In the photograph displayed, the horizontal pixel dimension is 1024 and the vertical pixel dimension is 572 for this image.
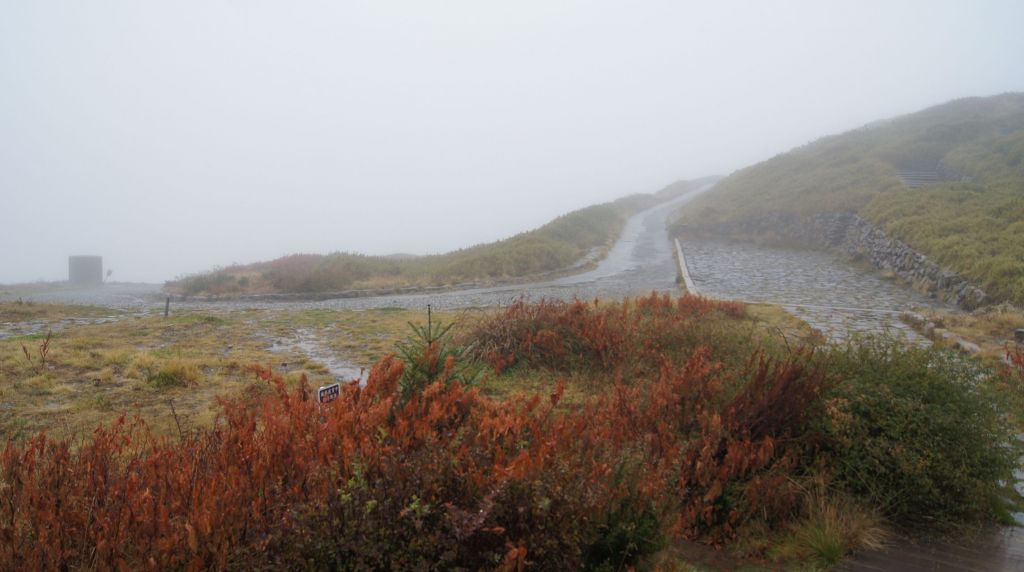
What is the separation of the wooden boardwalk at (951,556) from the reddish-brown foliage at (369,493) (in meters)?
0.57

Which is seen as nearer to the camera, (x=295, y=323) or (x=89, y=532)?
(x=89, y=532)

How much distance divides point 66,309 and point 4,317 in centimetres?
244

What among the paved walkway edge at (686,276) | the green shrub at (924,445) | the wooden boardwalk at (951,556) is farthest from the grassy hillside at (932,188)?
the wooden boardwalk at (951,556)

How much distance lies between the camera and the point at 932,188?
880 inches

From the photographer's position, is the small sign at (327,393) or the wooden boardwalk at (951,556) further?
the small sign at (327,393)

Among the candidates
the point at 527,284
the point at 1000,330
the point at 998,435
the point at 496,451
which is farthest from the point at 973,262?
the point at 496,451

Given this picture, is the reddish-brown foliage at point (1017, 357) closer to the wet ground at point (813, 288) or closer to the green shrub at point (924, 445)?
the wet ground at point (813, 288)

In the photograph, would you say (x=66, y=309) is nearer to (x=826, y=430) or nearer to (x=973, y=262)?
(x=826, y=430)

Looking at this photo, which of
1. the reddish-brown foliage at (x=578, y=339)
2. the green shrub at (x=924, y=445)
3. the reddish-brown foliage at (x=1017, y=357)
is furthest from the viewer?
the reddish-brown foliage at (x=578, y=339)

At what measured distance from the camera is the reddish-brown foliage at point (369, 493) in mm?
2285

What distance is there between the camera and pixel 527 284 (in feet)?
71.3

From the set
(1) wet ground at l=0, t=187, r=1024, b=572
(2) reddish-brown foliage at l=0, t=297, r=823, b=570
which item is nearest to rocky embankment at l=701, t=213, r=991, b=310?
(1) wet ground at l=0, t=187, r=1024, b=572

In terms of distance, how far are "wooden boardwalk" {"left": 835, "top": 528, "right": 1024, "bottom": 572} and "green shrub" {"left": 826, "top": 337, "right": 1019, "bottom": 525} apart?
0.17 m

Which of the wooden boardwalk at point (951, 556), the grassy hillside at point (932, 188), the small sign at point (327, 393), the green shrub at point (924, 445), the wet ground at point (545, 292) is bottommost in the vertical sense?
the wooden boardwalk at point (951, 556)
